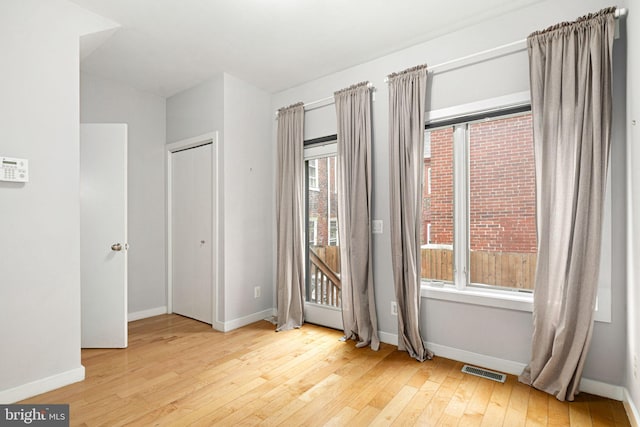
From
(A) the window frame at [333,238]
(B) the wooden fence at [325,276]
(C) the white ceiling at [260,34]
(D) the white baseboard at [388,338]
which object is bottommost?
(D) the white baseboard at [388,338]

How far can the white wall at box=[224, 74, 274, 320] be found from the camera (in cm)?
362

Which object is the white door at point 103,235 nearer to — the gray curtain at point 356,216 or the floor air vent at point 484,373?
the gray curtain at point 356,216

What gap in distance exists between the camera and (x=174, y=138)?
4148 millimetres

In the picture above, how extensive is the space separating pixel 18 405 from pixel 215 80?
3.17 meters

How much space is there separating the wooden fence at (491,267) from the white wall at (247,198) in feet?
6.26

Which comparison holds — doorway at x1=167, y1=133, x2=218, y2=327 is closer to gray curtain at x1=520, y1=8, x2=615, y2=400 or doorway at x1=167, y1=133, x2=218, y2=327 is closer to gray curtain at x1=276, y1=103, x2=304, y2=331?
gray curtain at x1=276, y1=103, x2=304, y2=331

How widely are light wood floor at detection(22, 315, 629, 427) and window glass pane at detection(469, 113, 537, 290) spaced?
2.56 ft

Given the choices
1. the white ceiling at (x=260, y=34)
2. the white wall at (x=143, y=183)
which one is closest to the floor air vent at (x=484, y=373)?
the white ceiling at (x=260, y=34)

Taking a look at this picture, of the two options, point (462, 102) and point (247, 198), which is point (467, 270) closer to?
point (462, 102)

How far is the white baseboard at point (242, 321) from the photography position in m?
3.55

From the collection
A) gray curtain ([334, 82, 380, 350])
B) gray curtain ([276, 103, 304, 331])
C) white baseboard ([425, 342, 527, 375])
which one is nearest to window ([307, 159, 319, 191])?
gray curtain ([276, 103, 304, 331])

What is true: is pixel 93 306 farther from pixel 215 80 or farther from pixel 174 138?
pixel 215 80

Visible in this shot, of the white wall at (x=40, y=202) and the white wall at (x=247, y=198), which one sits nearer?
the white wall at (x=40, y=202)

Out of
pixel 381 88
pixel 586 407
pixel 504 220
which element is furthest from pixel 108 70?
pixel 586 407
